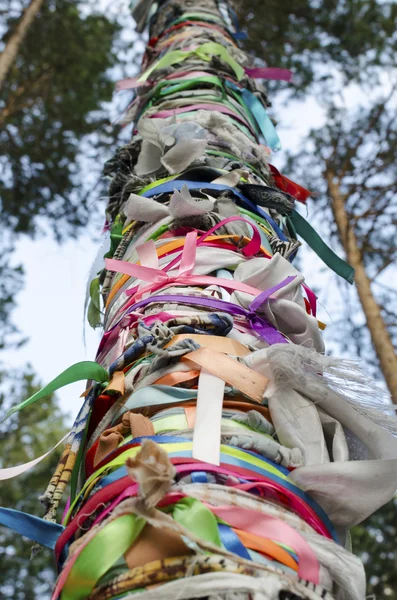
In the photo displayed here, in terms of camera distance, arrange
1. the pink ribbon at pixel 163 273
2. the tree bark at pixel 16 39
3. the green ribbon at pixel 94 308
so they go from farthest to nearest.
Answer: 1. the tree bark at pixel 16 39
2. the green ribbon at pixel 94 308
3. the pink ribbon at pixel 163 273

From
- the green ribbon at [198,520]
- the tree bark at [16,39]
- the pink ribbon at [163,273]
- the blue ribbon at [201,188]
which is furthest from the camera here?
the tree bark at [16,39]

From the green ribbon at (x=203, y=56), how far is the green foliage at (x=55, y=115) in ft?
13.0

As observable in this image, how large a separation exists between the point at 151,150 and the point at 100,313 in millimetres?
443

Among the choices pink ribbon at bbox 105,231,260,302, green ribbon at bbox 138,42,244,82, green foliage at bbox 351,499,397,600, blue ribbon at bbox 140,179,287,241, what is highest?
green ribbon at bbox 138,42,244,82

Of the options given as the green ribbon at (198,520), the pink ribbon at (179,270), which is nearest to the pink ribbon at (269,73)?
the pink ribbon at (179,270)

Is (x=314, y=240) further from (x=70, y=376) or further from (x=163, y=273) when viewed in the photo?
(x=70, y=376)

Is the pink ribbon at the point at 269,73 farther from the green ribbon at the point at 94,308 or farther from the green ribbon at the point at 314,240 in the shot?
the green ribbon at the point at 94,308

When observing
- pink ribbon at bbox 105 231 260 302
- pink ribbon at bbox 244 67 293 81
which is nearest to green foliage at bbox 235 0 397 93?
pink ribbon at bbox 244 67 293 81

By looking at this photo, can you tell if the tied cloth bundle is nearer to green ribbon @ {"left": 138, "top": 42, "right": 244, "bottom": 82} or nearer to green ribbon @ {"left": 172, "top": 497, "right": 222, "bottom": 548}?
green ribbon @ {"left": 172, "top": 497, "right": 222, "bottom": 548}

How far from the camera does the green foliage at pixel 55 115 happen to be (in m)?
6.57

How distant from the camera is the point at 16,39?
6.23m

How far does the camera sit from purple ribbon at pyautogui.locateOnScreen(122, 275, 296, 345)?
47.4 inches

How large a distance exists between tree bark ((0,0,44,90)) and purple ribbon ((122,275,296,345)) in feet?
16.3

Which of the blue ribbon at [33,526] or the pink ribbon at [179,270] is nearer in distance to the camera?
the blue ribbon at [33,526]
